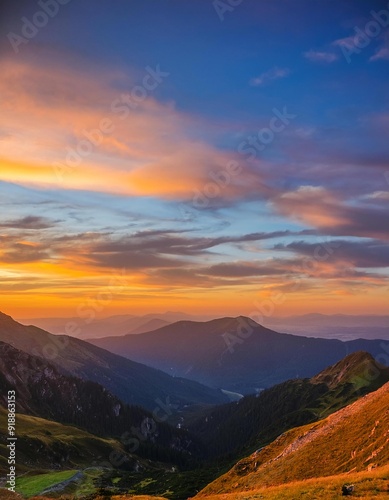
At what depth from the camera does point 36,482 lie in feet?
401

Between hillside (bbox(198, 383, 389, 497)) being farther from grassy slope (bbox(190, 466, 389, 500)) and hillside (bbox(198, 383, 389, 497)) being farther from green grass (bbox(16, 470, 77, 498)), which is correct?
green grass (bbox(16, 470, 77, 498))

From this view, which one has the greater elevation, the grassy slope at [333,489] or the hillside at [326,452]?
the grassy slope at [333,489]

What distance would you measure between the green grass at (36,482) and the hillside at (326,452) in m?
52.9

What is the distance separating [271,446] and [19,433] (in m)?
146

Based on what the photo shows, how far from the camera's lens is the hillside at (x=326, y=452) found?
192 ft

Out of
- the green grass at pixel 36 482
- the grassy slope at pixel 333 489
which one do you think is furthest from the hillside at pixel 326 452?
the green grass at pixel 36 482

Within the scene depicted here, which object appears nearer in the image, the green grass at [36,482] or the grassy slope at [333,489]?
the grassy slope at [333,489]

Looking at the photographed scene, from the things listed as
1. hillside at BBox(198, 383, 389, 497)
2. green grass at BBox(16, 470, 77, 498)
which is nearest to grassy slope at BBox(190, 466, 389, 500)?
hillside at BBox(198, 383, 389, 497)

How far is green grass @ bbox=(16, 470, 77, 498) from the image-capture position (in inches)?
4417

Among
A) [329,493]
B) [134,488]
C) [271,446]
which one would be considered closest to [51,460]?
[134,488]

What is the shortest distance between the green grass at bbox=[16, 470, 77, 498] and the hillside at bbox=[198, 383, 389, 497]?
52920 millimetres

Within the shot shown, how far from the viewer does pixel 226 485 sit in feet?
271

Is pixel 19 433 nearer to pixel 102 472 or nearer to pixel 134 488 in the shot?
pixel 102 472

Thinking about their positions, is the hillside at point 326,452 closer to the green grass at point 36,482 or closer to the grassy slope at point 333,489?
the grassy slope at point 333,489
